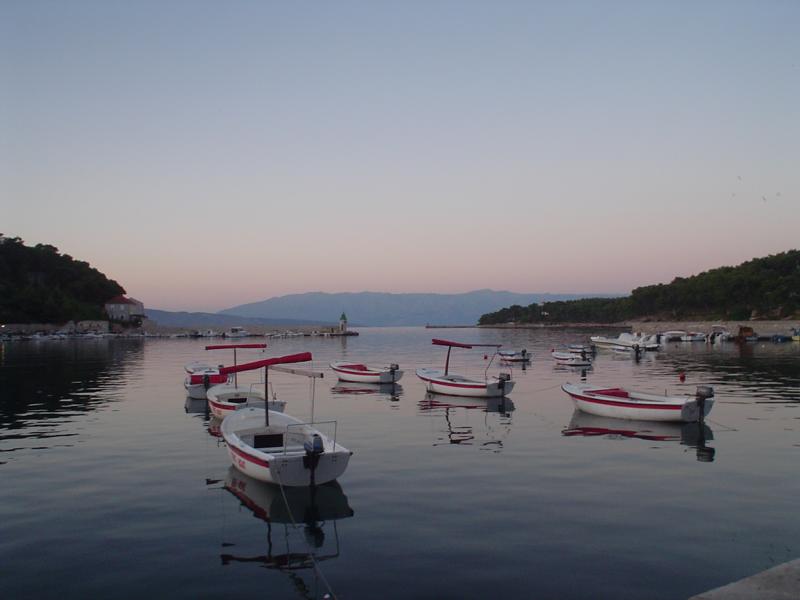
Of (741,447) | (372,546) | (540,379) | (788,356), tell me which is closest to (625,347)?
(788,356)

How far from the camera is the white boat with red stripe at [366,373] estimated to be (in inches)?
2092

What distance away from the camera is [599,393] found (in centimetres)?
3684

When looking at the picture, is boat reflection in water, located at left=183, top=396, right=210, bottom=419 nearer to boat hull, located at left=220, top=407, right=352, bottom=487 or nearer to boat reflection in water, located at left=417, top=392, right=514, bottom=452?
boat reflection in water, located at left=417, top=392, right=514, bottom=452

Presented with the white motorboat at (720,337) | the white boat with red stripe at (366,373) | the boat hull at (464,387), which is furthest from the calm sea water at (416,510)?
the white motorboat at (720,337)

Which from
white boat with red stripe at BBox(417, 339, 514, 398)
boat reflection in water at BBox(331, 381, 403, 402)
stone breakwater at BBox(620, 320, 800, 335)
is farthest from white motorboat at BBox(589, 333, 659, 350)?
white boat with red stripe at BBox(417, 339, 514, 398)

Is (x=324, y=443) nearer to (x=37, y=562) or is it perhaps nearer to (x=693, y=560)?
(x=37, y=562)

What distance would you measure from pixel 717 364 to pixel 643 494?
56.1m

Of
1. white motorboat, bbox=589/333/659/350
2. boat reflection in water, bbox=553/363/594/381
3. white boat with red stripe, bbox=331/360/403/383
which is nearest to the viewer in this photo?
white boat with red stripe, bbox=331/360/403/383

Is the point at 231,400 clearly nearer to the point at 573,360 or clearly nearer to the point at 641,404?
the point at 641,404

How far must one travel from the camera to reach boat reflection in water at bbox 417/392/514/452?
29094 mm

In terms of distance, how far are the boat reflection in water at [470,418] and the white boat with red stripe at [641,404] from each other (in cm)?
451

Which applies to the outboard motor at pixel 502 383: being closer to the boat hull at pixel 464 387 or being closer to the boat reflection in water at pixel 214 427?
the boat hull at pixel 464 387

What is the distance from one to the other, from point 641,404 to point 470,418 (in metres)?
9.11

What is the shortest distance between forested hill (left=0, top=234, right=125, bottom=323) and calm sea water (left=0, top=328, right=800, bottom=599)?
155080 mm
